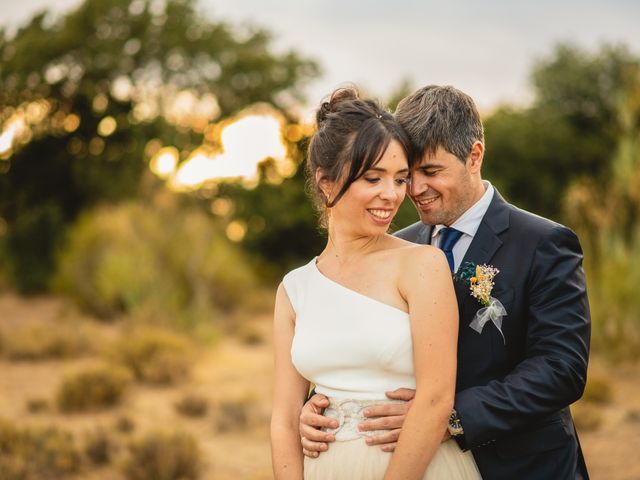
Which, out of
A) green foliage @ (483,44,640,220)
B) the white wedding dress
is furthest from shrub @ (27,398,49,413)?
green foliage @ (483,44,640,220)

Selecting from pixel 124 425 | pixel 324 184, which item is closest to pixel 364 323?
pixel 324 184

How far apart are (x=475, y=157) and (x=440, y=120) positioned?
27cm

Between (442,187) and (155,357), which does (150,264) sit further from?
(442,187)

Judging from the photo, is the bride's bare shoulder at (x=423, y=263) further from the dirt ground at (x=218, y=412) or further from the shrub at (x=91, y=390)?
the shrub at (x=91, y=390)

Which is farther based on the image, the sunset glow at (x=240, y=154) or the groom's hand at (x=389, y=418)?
the sunset glow at (x=240, y=154)

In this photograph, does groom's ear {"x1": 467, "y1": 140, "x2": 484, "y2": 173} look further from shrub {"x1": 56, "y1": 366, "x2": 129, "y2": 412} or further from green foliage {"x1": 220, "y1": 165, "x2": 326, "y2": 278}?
green foliage {"x1": 220, "y1": 165, "x2": 326, "y2": 278}

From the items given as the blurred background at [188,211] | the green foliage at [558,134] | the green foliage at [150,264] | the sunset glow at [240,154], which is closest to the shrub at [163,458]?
the blurred background at [188,211]

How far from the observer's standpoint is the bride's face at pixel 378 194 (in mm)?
2764

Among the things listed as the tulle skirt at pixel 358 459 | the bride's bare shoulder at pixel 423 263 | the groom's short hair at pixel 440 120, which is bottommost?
the tulle skirt at pixel 358 459

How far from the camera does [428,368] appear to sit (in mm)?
2576

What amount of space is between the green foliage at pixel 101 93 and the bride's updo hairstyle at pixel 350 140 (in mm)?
17432

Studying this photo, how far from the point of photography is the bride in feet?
8.54

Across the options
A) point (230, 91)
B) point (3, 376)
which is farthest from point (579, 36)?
point (3, 376)

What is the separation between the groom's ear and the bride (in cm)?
35
